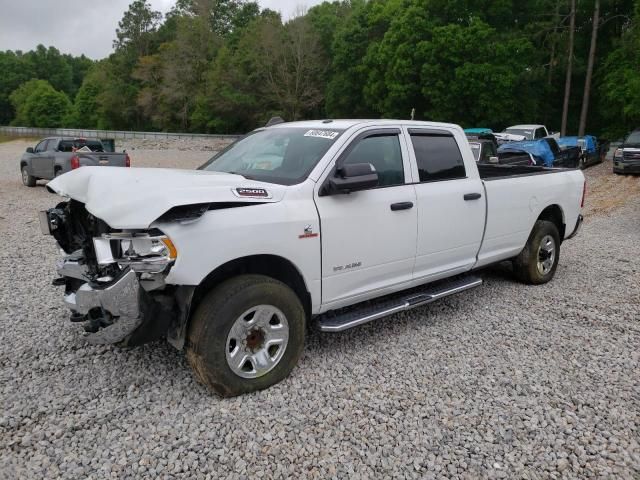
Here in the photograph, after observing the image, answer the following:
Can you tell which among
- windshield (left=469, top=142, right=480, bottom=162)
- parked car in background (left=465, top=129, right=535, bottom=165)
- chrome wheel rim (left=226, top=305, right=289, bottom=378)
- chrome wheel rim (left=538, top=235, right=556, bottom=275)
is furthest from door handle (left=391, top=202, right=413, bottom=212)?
windshield (left=469, top=142, right=480, bottom=162)

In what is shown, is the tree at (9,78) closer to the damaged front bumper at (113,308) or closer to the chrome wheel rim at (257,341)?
the damaged front bumper at (113,308)

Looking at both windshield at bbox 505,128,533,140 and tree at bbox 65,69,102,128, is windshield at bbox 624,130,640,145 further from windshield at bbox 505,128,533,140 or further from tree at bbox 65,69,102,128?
tree at bbox 65,69,102,128

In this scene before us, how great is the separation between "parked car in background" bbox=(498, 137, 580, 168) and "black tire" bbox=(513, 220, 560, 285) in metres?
10.8

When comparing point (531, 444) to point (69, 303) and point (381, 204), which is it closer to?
point (381, 204)

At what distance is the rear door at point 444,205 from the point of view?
4461mm

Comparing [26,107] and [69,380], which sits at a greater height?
[26,107]

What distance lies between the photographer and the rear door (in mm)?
4461

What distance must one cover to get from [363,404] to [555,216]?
427 cm

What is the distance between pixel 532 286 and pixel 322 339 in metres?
3.10

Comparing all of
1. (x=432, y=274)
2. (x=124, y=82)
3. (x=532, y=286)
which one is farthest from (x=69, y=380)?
(x=124, y=82)

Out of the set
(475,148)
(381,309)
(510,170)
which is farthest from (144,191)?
(475,148)

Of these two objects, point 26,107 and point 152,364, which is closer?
point 152,364

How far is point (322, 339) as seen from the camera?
4512 millimetres

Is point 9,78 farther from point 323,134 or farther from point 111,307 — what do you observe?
point 111,307
